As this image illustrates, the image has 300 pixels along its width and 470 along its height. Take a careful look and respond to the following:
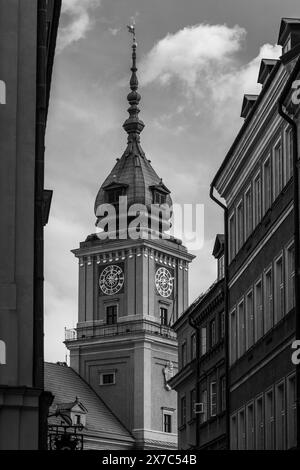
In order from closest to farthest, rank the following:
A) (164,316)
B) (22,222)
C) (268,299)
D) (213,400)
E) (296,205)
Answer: (22,222)
(296,205)
(268,299)
(213,400)
(164,316)

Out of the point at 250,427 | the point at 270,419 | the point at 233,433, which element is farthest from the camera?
the point at 233,433

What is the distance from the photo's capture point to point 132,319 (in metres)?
123

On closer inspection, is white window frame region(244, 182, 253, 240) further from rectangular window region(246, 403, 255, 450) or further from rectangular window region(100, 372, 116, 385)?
rectangular window region(100, 372, 116, 385)

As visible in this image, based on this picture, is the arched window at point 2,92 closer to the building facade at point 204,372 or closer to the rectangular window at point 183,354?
the building facade at point 204,372

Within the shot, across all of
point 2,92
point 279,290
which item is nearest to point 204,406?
point 279,290

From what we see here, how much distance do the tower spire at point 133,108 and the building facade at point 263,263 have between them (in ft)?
284

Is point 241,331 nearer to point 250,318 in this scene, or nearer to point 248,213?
point 250,318

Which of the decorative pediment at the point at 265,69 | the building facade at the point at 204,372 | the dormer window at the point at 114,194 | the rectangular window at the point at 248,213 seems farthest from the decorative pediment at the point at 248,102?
the dormer window at the point at 114,194

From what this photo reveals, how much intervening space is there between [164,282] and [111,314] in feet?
20.8

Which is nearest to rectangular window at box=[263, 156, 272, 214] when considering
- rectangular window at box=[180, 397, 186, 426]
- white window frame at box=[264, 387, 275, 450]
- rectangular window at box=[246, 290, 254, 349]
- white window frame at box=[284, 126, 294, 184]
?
white window frame at box=[284, 126, 294, 184]

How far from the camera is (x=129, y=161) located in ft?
445

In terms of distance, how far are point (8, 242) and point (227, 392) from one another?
2270 cm

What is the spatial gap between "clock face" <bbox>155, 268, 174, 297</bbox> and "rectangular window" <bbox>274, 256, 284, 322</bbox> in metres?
86.2
